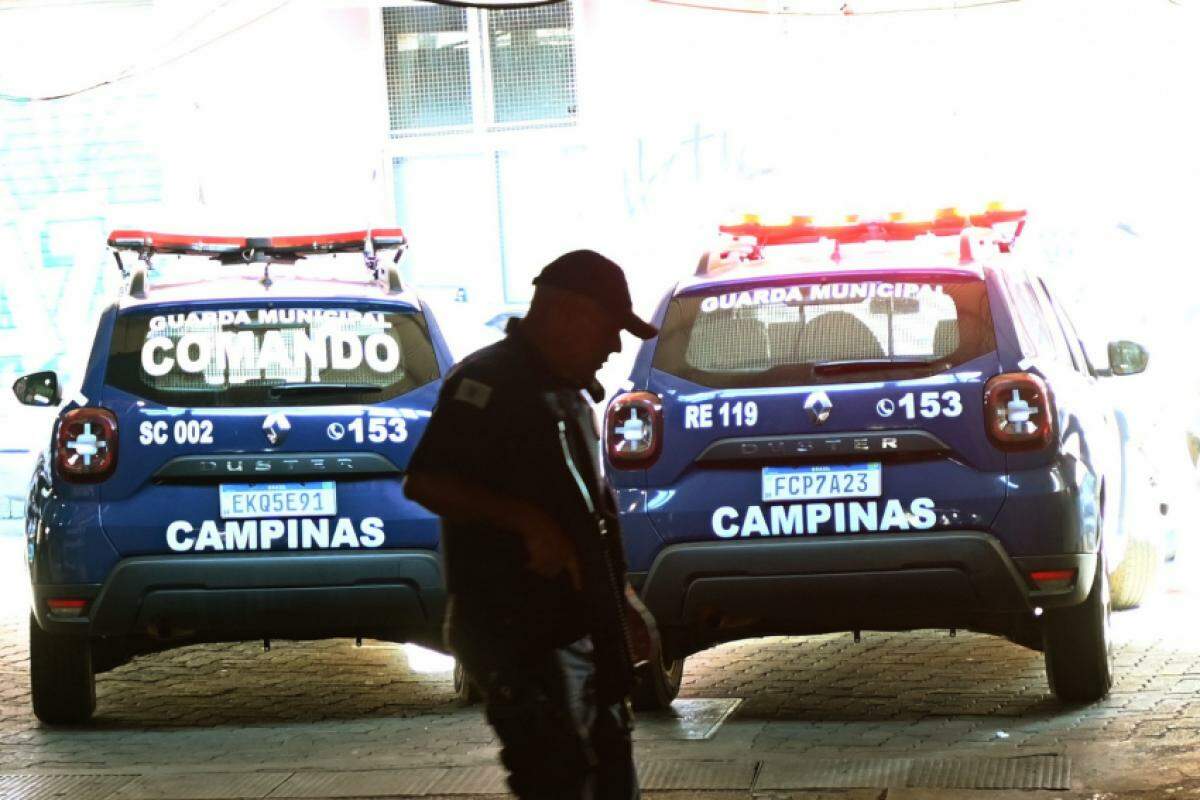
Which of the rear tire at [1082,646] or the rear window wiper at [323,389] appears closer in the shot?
the rear tire at [1082,646]

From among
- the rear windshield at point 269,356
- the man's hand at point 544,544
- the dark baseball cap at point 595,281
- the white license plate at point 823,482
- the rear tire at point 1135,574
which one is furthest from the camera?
the rear tire at point 1135,574

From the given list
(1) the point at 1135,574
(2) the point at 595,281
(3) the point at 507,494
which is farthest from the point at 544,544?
(1) the point at 1135,574

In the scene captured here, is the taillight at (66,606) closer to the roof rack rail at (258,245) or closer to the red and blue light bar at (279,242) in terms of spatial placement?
the roof rack rail at (258,245)

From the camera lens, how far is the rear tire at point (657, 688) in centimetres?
775

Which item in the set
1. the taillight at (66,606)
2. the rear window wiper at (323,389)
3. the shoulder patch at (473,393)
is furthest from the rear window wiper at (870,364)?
the shoulder patch at (473,393)

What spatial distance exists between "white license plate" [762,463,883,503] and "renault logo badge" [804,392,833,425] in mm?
156

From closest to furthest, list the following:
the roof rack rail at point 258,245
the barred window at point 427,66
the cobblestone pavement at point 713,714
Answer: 1. the cobblestone pavement at point 713,714
2. the roof rack rail at point 258,245
3. the barred window at point 427,66

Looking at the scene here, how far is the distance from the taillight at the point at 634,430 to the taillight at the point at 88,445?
170 cm

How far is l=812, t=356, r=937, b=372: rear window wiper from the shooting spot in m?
7.33

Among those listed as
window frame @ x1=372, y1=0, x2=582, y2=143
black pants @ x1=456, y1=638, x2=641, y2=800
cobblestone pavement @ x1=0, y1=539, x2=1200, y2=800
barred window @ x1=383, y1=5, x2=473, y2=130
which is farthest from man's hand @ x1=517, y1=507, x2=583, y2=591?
barred window @ x1=383, y1=5, x2=473, y2=130

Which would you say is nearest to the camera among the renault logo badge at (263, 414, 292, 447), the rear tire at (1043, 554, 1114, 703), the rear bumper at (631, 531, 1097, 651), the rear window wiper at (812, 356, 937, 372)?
the rear bumper at (631, 531, 1097, 651)

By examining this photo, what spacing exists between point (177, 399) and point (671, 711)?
209 cm

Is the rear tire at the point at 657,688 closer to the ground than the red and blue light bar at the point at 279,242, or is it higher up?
closer to the ground

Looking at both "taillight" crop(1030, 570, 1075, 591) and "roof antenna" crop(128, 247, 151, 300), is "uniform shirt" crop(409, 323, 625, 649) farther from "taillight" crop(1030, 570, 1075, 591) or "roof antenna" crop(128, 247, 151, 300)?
"roof antenna" crop(128, 247, 151, 300)
